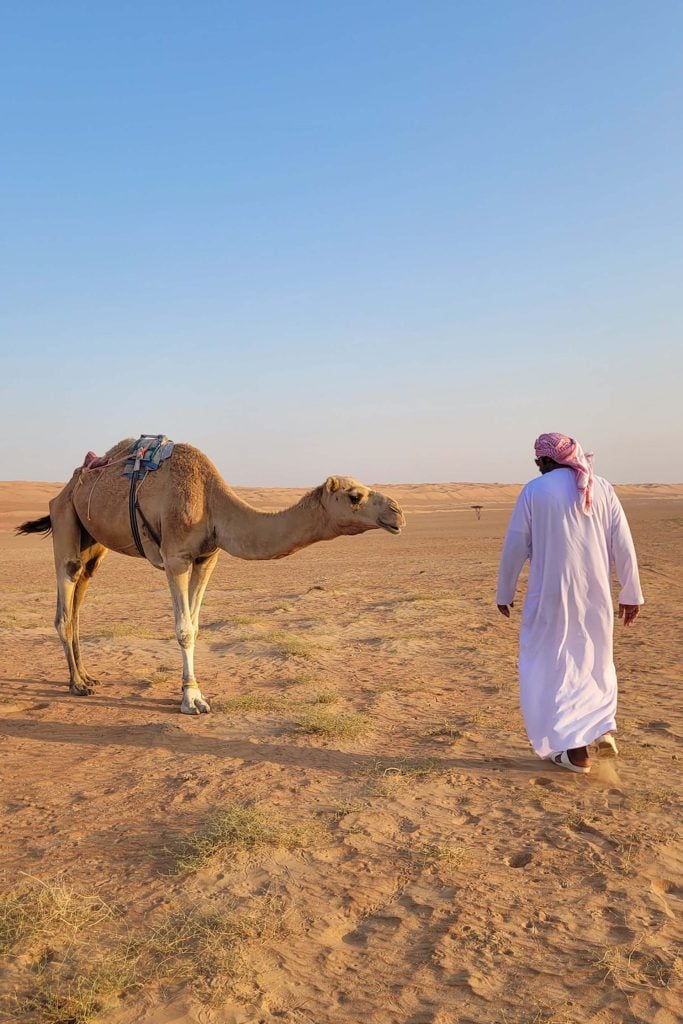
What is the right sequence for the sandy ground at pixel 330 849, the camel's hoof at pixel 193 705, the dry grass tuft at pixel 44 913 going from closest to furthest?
the sandy ground at pixel 330 849
the dry grass tuft at pixel 44 913
the camel's hoof at pixel 193 705

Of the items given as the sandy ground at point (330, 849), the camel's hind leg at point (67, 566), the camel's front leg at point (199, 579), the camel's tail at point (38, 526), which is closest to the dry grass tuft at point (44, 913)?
the sandy ground at point (330, 849)

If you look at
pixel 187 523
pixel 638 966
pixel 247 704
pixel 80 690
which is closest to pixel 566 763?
pixel 638 966

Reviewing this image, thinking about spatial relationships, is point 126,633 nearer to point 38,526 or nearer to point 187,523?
point 38,526

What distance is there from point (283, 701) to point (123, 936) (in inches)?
166

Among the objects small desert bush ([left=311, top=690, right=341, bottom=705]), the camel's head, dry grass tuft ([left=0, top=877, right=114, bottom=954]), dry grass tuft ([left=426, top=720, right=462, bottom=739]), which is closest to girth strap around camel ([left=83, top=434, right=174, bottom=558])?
the camel's head

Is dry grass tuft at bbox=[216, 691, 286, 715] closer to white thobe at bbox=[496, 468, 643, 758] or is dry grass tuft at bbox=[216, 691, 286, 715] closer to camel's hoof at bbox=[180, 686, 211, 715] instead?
camel's hoof at bbox=[180, 686, 211, 715]

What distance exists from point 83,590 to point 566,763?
18.4 feet

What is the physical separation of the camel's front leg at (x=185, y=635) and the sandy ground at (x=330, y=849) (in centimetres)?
25

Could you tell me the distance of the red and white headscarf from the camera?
546 cm

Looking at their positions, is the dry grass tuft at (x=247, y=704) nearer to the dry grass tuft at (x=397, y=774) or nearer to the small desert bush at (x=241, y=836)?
the dry grass tuft at (x=397, y=774)

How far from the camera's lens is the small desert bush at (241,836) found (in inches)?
161

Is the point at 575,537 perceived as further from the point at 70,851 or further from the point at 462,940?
the point at 70,851

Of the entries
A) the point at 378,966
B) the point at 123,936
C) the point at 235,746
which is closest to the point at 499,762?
the point at 235,746

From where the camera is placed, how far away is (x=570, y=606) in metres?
5.44
